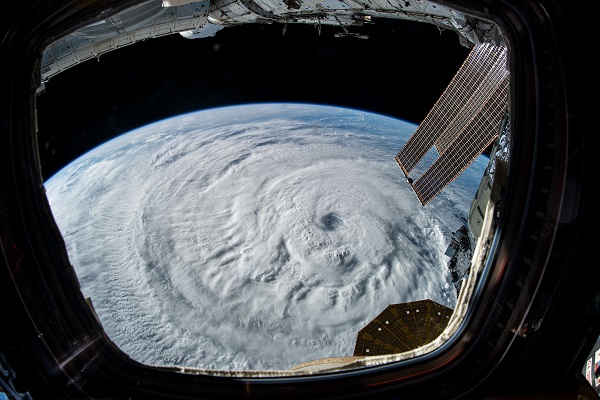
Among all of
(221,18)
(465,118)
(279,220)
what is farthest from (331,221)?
(221,18)

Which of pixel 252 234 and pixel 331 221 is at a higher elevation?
pixel 331 221

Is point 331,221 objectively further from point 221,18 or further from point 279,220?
point 221,18

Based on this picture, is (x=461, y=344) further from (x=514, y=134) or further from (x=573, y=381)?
(x=514, y=134)

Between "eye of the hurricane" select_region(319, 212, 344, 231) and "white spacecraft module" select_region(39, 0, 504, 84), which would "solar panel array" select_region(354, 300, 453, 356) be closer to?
"white spacecraft module" select_region(39, 0, 504, 84)

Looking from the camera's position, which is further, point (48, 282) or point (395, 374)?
point (395, 374)

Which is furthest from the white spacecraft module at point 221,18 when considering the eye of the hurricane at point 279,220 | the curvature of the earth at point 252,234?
the curvature of the earth at point 252,234

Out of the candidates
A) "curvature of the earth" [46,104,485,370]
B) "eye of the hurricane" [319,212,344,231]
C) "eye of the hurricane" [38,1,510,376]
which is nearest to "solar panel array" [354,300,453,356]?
"eye of the hurricane" [38,1,510,376]

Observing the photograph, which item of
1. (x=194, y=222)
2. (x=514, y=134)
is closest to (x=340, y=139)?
(x=194, y=222)
